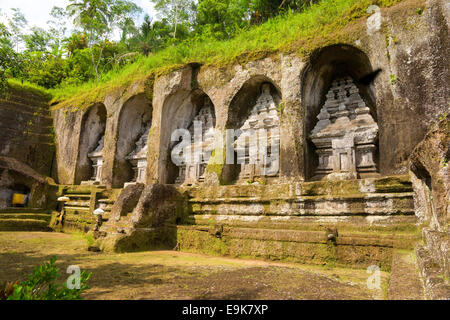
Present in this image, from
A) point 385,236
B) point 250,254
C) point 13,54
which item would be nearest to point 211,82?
point 13,54

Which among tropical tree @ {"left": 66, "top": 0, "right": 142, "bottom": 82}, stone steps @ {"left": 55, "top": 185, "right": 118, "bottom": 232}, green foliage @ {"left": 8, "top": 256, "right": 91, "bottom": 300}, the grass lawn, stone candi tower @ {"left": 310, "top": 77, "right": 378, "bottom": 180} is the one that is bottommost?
the grass lawn

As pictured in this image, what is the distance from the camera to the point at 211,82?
29.2 feet

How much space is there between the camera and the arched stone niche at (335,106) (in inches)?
264

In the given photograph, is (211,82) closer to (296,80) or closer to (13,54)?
(296,80)

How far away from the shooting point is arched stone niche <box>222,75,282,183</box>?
8.05 m

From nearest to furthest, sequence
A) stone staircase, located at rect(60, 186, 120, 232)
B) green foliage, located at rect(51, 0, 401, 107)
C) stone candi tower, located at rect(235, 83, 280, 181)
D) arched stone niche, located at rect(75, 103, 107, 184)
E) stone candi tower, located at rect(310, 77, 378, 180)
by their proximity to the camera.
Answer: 1. stone candi tower, located at rect(310, 77, 378, 180)
2. green foliage, located at rect(51, 0, 401, 107)
3. stone candi tower, located at rect(235, 83, 280, 181)
4. stone staircase, located at rect(60, 186, 120, 232)
5. arched stone niche, located at rect(75, 103, 107, 184)

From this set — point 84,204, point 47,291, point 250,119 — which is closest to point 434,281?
point 47,291

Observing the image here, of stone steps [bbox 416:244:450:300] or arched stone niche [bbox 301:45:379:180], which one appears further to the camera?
arched stone niche [bbox 301:45:379:180]

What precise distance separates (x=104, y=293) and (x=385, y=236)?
3863 millimetres

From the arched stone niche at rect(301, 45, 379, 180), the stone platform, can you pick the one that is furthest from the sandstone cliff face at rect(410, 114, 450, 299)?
the arched stone niche at rect(301, 45, 379, 180)

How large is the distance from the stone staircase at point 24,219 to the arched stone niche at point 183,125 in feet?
14.8

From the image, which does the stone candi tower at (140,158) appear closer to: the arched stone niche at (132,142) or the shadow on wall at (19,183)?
the arched stone niche at (132,142)

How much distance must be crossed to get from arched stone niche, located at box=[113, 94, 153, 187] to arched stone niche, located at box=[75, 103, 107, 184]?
4.62 feet

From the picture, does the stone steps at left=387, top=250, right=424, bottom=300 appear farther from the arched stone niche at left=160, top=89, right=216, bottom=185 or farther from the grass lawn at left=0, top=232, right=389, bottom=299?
the arched stone niche at left=160, top=89, right=216, bottom=185
